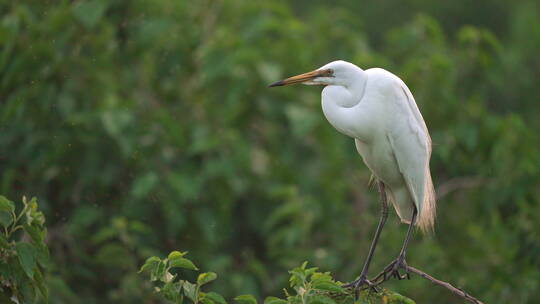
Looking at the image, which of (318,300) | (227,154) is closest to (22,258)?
(318,300)

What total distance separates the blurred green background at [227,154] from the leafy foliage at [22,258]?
161cm

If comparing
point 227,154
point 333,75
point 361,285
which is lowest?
point 227,154

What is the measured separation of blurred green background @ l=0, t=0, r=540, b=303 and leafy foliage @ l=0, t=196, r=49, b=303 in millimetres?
1611

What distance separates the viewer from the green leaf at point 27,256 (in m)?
2.53

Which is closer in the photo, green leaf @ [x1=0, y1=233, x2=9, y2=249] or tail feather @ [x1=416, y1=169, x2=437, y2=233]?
green leaf @ [x1=0, y1=233, x2=9, y2=249]

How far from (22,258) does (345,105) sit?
47.4 inches

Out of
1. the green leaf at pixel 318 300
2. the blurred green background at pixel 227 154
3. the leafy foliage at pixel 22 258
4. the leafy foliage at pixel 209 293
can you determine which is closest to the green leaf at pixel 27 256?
the leafy foliage at pixel 22 258

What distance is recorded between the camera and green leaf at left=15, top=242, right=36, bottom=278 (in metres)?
2.53

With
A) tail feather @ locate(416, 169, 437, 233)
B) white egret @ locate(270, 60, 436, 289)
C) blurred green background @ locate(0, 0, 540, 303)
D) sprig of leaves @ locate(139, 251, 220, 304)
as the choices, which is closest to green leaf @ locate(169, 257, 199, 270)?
sprig of leaves @ locate(139, 251, 220, 304)

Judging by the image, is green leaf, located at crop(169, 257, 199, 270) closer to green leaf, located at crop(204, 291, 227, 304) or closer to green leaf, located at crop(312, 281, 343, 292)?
green leaf, located at crop(204, 291, 227, 304)

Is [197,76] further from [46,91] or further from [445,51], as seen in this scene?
[445,51]

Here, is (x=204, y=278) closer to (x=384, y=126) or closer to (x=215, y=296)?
(x=215, y=296)

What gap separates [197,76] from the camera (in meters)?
5.56

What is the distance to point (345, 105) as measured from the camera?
3.00m
